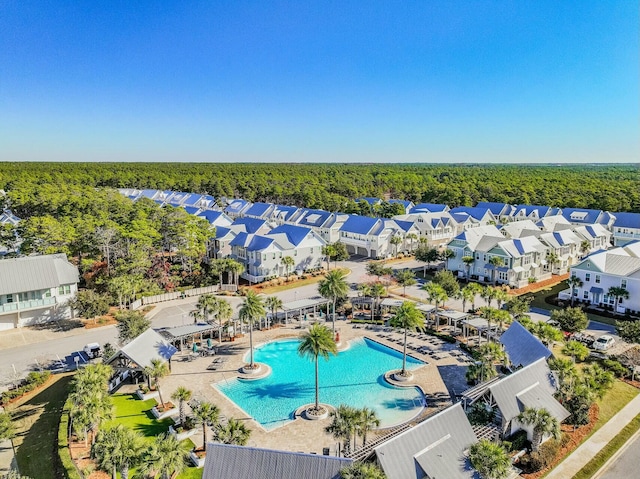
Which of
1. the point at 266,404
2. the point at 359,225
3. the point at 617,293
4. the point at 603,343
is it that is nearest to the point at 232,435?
the point at 266,404

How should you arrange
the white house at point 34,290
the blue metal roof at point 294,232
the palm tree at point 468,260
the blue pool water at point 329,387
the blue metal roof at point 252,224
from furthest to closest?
the blue metal roof at point 252,224
the blue metal roof at point 294,232
the palm tree at point 468,260
the white house at point 34,290
the blue pool water at point 329,387

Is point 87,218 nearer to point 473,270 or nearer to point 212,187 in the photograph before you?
point 473,270

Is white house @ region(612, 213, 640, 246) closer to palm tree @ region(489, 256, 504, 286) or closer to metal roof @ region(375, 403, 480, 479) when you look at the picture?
palm tree @ region(489, 256, 504, 286)

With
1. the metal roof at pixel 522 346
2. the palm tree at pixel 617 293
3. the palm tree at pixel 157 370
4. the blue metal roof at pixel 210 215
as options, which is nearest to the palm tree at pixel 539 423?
the metal roof at pixel 522 346

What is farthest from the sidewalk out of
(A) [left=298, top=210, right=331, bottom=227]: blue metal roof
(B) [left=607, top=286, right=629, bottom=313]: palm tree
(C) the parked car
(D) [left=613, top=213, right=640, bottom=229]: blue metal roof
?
(D) [left=613, top=213, right=640, bottom=229]: blue metal roof

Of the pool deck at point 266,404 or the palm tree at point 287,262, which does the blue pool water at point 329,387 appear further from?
the palm tree at point 287,262
